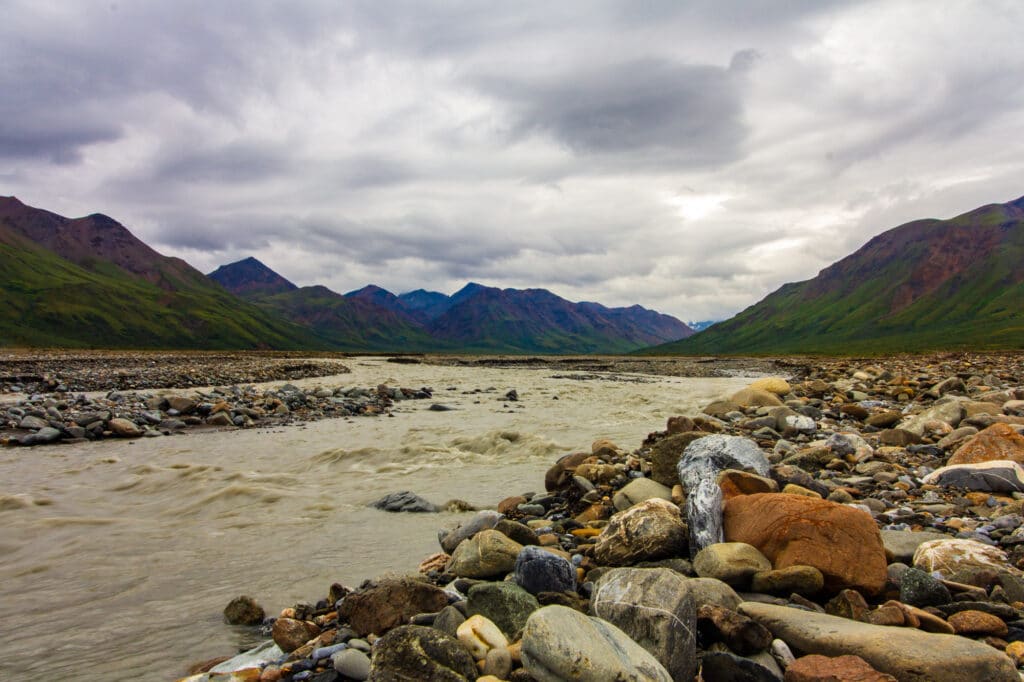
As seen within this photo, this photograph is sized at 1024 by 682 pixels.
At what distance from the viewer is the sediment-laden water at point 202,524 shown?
5309 millimetres

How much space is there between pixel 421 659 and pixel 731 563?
107 inches

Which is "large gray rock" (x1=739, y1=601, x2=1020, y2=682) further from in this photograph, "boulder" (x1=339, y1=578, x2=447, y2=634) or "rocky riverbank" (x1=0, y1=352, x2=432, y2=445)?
"rocky riverbank" (x1=0, y1=352, x2=432, y2=445)

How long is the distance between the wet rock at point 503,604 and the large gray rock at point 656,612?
1.86ft

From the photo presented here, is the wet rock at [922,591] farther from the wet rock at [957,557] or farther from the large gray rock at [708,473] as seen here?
the large gray rock at [708,473]

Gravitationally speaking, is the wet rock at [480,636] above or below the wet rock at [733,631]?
below

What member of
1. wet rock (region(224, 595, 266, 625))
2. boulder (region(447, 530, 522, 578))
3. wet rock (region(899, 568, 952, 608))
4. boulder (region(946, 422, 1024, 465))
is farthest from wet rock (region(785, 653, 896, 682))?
boulder (region(946, 422, 1024, 465))

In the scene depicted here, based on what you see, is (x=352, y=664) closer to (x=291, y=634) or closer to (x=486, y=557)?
(x=291, y=634)

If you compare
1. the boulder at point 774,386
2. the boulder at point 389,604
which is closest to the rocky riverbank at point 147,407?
the boulder at point 774,386

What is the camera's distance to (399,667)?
350 centimetres

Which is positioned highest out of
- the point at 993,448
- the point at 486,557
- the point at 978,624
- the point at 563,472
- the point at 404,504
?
the point at 993,448

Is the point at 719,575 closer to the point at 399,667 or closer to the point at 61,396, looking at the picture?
the point at 399,667

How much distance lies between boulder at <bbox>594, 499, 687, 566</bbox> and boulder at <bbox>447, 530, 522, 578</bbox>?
892 millimetres

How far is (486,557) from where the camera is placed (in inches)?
211

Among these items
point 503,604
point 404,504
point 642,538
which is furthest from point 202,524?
point 642,538
